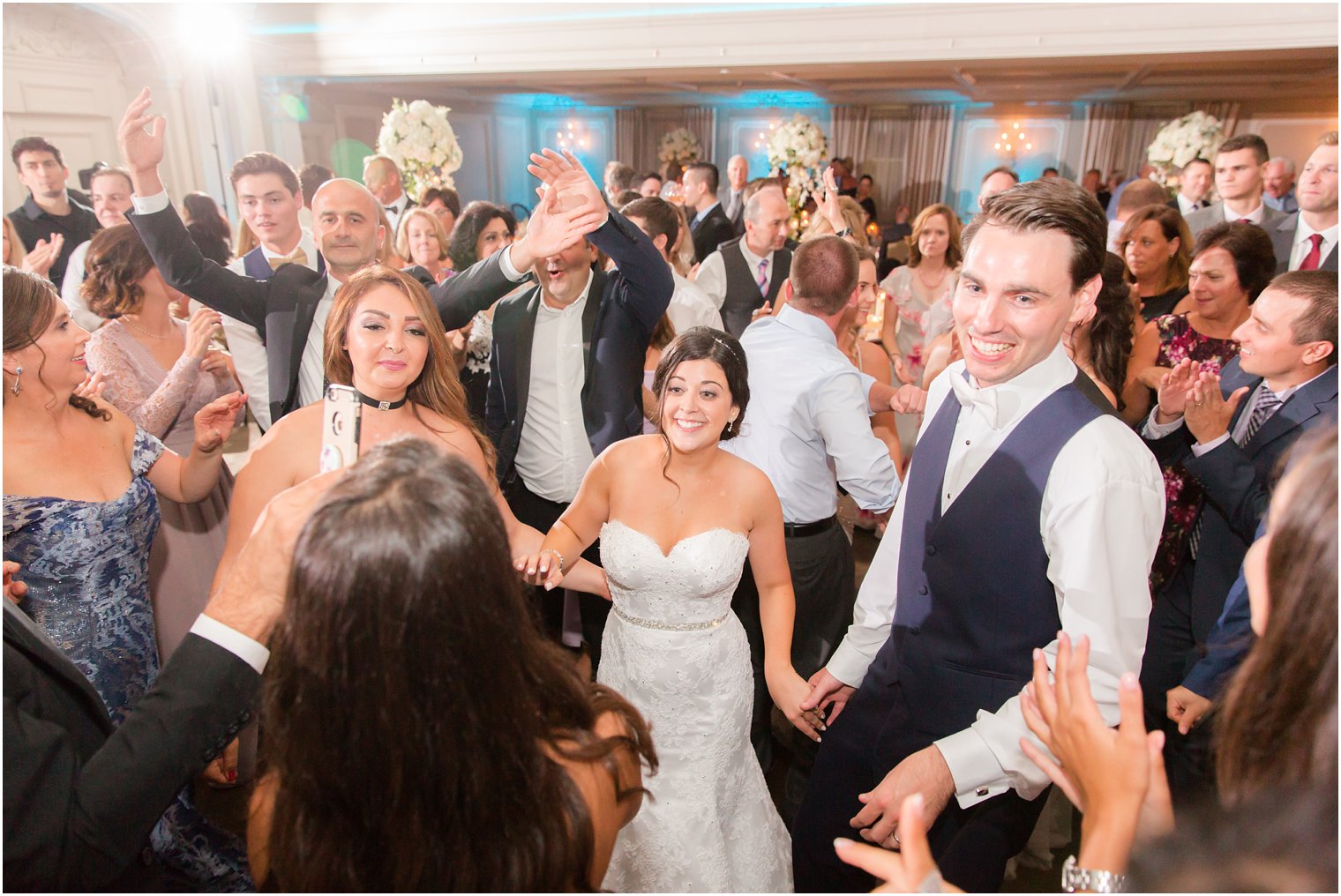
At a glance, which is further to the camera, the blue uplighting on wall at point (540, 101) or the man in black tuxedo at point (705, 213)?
the blue uplighting on wall at point (540, 101)

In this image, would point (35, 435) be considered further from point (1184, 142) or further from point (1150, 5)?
point (1184, 142)

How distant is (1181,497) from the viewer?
252 cm

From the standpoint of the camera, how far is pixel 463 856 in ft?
2.82

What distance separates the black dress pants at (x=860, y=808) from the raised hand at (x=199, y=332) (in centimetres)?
219

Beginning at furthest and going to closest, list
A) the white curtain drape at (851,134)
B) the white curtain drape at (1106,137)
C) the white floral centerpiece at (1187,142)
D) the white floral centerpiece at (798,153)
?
1. the white curtain drape at (851,134)
2. the white curtain drape at (1106,137)
3. the white floral centerpiece at (798,153)
4. the white floral centerpiece at (1187,142)

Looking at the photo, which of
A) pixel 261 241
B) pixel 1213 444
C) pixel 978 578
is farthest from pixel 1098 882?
pixel 261 241

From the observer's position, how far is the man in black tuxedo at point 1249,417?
6.42 feet

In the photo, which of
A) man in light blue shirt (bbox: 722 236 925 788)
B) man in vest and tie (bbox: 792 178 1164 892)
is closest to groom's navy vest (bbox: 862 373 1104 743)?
man in vest and tie (bbox: 792 178 1164 892)

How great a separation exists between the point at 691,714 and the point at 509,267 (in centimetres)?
Result: 138

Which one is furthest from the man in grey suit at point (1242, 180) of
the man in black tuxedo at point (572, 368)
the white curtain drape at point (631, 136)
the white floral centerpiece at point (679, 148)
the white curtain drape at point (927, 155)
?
the white curtain drape at point (631, 136)

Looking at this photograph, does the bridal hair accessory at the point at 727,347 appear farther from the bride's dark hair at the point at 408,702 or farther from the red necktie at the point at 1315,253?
the red necktie at the point at 1315,253

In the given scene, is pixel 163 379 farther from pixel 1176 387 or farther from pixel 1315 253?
pixel 1315 253

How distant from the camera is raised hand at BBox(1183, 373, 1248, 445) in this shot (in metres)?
1.96

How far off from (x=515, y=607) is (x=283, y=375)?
2018 millimetres
